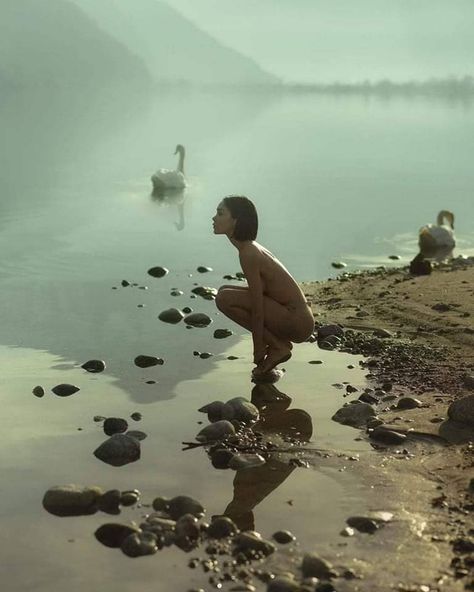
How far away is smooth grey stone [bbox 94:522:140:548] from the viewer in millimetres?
6238

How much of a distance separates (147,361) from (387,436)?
3.42 metres

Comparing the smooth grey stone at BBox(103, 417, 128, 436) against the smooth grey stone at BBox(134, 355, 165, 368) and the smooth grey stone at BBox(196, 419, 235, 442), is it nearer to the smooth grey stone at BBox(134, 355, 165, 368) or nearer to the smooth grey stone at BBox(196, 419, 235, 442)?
the smooth grey stone at BBox(196, 419, 235, 442)

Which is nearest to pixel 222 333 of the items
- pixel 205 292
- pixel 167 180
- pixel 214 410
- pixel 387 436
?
pixel 205 292

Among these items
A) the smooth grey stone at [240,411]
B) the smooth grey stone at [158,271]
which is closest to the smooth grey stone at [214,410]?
the smooth grey stone at [240,411]

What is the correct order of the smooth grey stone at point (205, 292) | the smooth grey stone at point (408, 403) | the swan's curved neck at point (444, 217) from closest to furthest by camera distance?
the smooth grey stone at point (408, 403) < the smooth grey stone at point (205, 292) < the swan's curved neck at point (444, 217)

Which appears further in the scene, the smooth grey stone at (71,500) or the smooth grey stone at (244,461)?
the smooth grey stone at (244,461)

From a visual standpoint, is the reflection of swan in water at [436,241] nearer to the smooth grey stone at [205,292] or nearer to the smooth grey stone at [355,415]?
the smooth grey stone at [205,292]

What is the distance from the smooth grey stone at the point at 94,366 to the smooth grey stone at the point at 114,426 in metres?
1.94

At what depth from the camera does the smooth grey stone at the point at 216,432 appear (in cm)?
801

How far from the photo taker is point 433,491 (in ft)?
22.7

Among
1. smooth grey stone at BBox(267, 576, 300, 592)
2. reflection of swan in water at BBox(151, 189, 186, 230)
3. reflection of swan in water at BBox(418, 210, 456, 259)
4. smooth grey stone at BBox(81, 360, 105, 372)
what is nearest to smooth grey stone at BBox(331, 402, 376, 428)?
smooth grey stone at BBox(81, 360, 105, 372)

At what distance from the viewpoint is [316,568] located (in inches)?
226

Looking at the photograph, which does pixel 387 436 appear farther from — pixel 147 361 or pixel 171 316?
pixel 171 316

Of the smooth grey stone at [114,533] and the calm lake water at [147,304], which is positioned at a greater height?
the smooth grey stone at [114,533]
